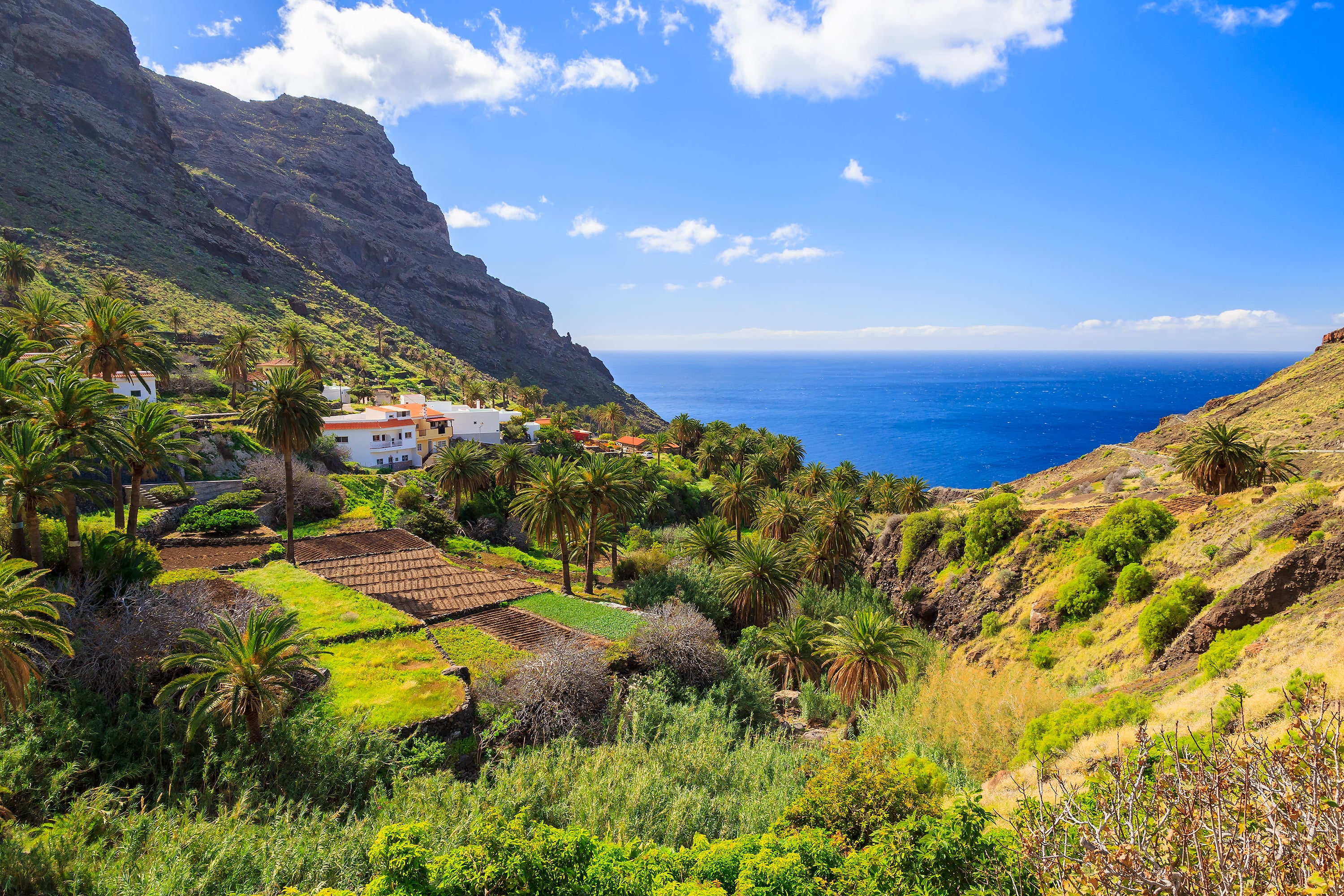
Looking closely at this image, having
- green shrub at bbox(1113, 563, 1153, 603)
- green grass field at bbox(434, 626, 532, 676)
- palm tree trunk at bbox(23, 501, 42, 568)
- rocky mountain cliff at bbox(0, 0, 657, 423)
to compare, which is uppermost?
rocky mountain cliff at bbox(0, 0, 657, 423)

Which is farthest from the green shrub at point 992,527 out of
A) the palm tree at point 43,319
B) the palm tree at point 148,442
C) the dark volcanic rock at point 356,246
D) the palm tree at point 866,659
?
the dark volcanic rock at point 356,246

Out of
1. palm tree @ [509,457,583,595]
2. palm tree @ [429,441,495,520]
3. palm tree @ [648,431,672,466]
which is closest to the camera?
palm tree @ [509,457,583,595]

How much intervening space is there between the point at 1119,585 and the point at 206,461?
2312 inches

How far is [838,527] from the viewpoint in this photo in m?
42.4

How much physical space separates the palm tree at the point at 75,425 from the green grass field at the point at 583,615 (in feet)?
59.3

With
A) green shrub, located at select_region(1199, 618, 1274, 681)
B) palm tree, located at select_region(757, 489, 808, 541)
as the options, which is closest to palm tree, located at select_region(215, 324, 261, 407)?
palm tree, located at select_region(757, 489, 808, 541)

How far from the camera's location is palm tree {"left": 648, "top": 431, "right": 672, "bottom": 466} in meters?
89.4

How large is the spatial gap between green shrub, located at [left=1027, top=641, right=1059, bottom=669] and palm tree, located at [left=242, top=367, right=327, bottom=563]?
39.0m

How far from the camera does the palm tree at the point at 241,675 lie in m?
15.1

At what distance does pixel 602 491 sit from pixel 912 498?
33.0 metres

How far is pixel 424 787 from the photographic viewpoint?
14641 mm

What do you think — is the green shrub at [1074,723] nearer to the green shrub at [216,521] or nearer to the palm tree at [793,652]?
the palm tree at [793,652]

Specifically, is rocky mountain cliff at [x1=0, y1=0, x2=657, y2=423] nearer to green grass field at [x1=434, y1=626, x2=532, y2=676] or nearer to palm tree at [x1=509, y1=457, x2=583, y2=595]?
palm tree at [x1=509, y1=457, x2=583, y2=595]

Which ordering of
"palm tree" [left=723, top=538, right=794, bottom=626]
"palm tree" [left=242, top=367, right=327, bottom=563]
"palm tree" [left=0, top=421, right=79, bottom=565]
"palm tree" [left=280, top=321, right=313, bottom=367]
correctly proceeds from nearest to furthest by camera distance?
"palm tree" [left=0, top=421, right=79, bottom=565], "palm tree" [left=242, top=367, right=327, bottom=563], "palm tree" [left=723, top=538, right=794, bottom=626], "palm tree" [left=280, top=321, right=313, bottom=367]
